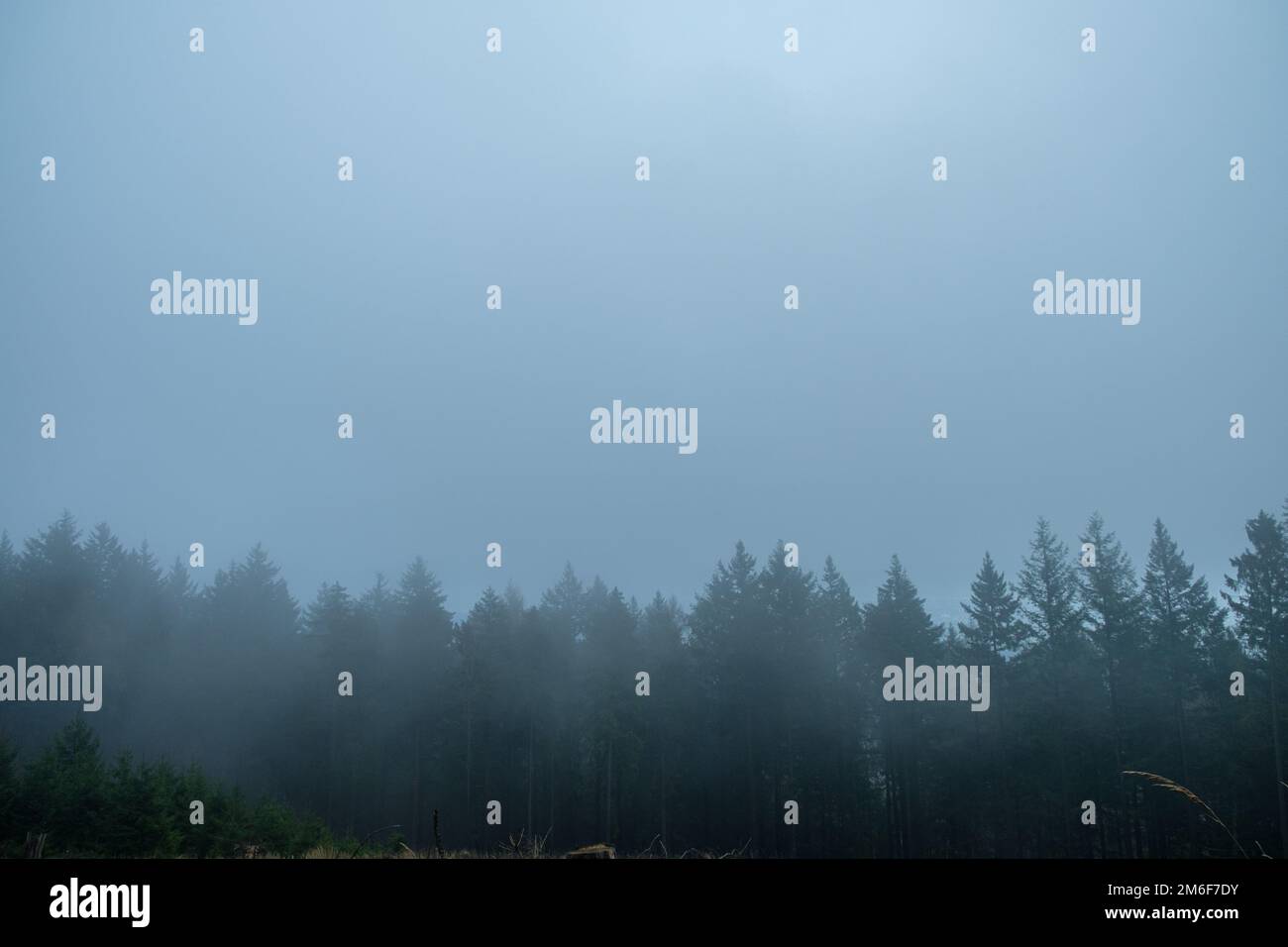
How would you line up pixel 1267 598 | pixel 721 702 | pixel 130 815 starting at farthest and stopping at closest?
pixel 721 702
pixel 1267 598
pixel 130 815

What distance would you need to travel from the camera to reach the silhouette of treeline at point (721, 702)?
1670 inches

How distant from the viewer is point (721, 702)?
1983 inches

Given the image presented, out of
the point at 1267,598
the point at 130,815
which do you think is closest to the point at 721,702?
the point at 1267,598

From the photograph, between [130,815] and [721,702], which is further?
[721,702]

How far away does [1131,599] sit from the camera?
4341 centimetres

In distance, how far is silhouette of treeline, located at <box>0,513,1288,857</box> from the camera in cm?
4241

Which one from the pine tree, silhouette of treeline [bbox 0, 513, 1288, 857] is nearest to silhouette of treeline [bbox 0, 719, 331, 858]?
silhouette of treeline [bbox 0, 513, 1288, 857]

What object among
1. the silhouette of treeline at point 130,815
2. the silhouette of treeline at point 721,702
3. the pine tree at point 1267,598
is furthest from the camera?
the silhouette of treeline at point 721,702

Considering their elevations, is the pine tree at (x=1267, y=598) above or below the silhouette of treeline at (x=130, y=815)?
above

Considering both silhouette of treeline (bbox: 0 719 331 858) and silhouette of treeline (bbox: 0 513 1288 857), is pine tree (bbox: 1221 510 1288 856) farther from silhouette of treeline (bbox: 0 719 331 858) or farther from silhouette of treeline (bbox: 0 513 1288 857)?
silhouette of treeline (bbox: 0 719 331 858)

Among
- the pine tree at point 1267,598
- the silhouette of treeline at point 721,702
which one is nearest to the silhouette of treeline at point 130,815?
the silhouette of treeline at point 721,702

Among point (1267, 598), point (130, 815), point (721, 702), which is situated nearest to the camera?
point (130, 815)

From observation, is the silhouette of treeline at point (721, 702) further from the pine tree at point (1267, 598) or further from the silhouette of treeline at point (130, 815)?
the silhouette of treeline at point (130, 815)

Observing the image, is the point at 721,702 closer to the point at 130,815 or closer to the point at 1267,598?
the point at 1267,598
